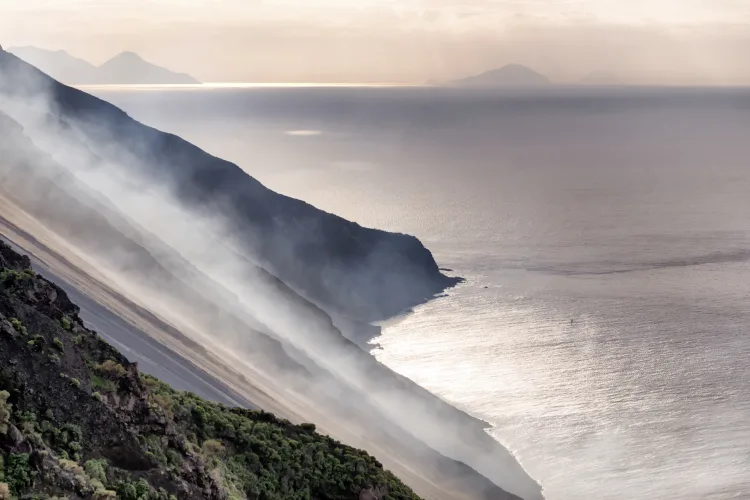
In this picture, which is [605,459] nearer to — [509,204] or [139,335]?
[139,335]

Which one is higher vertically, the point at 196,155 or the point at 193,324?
the point at 196,155

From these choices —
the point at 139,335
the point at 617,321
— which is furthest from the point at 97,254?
the point at 617,321

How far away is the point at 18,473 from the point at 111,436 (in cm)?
365

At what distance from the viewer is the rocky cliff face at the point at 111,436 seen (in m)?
14.5

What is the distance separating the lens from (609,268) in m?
100

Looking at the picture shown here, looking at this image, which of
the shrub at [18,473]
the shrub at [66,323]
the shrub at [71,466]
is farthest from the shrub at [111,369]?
the shrub at [18,473]

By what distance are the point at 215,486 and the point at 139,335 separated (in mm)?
16144

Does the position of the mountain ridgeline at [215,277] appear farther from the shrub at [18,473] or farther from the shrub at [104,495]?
the shrub at [18,473]

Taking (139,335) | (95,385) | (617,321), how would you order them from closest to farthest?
(95,385) < (139,335) < (617,321)

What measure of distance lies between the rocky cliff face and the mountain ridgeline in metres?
0.72

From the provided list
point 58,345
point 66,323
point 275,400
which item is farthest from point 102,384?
point 275,400

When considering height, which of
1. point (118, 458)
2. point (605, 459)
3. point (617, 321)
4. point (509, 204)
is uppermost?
point (509, 204)

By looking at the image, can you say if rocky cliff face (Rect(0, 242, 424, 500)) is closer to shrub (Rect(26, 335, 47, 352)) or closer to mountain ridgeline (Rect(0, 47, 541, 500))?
shrub (Rect(26, 335, 47, 352))

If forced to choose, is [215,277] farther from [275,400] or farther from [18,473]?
[18,473]
